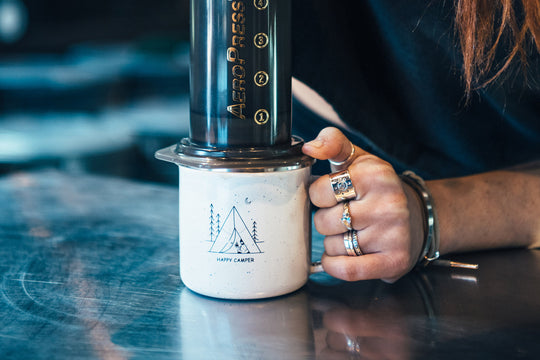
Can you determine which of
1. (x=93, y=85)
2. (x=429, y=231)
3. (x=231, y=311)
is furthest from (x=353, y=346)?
(x=93, y=85)

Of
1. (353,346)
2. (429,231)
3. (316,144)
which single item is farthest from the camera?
(429,231)

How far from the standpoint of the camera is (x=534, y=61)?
2.64 ft

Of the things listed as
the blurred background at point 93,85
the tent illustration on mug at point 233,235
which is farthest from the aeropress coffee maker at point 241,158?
the blurred background at point 93,85

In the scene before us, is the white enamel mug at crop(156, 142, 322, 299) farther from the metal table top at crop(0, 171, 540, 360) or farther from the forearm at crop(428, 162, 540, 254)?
the forearm at crop(428, 162, 540, 254)

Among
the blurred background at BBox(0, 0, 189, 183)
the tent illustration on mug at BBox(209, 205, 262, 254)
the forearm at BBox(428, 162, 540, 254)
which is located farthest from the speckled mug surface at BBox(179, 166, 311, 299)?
the blurred background at BBox(0, 0, 189, 183)

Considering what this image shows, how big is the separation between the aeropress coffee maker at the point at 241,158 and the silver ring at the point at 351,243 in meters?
0.06

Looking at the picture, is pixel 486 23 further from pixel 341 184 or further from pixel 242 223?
pixel 242 223

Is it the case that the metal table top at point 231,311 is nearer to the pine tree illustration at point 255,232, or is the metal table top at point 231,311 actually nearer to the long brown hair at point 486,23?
the pine tree illustration at point 255,232

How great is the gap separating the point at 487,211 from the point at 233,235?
15.9 inches

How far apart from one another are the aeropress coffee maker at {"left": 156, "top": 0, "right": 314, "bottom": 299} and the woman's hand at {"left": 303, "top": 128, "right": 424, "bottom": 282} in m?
0.04

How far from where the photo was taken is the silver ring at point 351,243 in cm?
68

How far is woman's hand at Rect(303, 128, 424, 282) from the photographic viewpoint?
67 cm

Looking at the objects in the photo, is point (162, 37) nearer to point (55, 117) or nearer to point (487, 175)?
point (55, 117)

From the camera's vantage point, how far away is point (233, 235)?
62 centimetres
